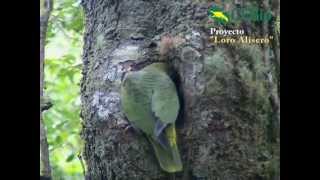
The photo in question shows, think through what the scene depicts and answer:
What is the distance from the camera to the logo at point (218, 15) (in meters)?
2.46

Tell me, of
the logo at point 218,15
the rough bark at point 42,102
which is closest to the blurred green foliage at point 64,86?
the rough bark at point 42,102

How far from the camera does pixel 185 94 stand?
2408 mm

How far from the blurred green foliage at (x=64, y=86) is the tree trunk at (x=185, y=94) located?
0.04m

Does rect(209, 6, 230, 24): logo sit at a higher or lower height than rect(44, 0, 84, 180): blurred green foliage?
higher

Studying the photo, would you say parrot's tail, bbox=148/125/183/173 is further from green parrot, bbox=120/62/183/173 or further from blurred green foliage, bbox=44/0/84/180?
blurred green foliage, bbox=44/0/84/180

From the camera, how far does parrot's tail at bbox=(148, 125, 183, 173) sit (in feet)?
7.84

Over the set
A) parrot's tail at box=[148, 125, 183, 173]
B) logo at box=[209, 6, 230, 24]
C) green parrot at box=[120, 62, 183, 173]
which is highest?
logo at box=[209, 6, 230, 24]

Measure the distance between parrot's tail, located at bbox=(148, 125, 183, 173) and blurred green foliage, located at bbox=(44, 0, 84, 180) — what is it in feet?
1.04

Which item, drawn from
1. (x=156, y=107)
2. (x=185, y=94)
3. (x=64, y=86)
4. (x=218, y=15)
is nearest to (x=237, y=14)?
(x=218, y=15)

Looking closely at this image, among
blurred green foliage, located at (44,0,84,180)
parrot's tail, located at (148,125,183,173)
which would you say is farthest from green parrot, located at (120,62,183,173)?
blurred green foliage, located at (44,0,84,180)

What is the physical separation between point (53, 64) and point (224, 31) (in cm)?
65

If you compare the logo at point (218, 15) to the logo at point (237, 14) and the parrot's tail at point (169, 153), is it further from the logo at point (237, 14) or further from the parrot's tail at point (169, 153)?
the parrot's tail at point (169, 153)

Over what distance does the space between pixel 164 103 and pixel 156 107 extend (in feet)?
0.11

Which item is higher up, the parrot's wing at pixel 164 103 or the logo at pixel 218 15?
the logo at pixel 218 15
